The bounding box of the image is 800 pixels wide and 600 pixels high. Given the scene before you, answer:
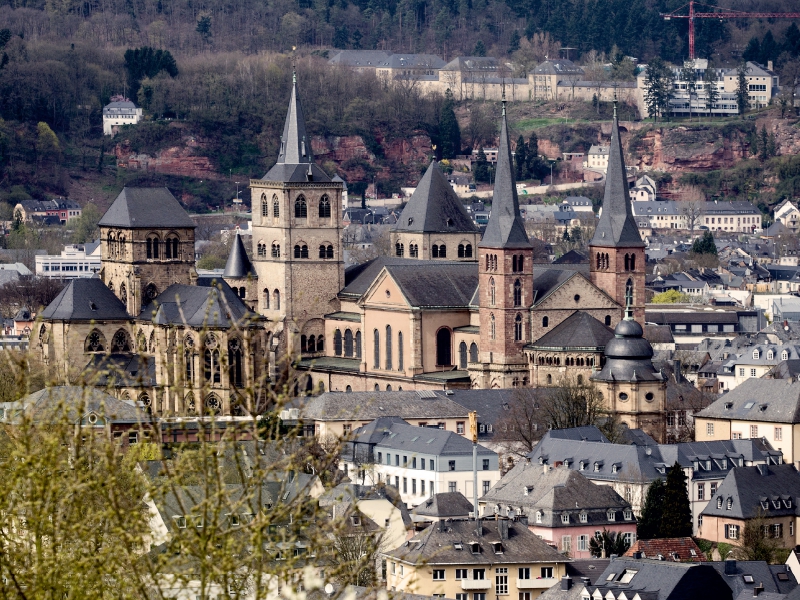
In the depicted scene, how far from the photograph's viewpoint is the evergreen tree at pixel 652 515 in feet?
246

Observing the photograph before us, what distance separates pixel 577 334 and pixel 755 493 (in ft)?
74.5

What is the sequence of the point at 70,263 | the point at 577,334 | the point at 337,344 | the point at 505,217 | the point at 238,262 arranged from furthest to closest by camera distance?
the point at 70,263 → the point at 238,262 → the point at 337,344 → the point at 505,217 → the point at 577,334

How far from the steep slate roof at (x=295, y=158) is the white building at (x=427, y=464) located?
26880 mm

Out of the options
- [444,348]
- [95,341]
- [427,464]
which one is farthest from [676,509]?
[95,341]

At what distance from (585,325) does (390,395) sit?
887cm

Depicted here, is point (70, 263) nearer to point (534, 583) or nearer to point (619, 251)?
point (619, 251)

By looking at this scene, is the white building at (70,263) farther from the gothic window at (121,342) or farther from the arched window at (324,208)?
the gothic window at (121,342)

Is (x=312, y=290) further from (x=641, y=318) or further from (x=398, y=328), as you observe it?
(x=641, y=318)

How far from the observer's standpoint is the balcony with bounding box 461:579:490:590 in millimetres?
64312

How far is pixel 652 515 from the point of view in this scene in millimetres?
75812

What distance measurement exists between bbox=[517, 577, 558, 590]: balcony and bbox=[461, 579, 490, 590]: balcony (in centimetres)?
87

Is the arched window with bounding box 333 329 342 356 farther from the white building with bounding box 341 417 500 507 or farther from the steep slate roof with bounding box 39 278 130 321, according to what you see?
the white building with bounding box 341 417 500 507

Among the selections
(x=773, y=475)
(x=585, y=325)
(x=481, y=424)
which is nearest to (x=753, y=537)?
(x=773, y=475)

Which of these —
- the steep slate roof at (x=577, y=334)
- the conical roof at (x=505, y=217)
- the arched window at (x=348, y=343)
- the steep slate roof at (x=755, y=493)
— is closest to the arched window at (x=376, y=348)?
the arched window at (x=348, y=343)
